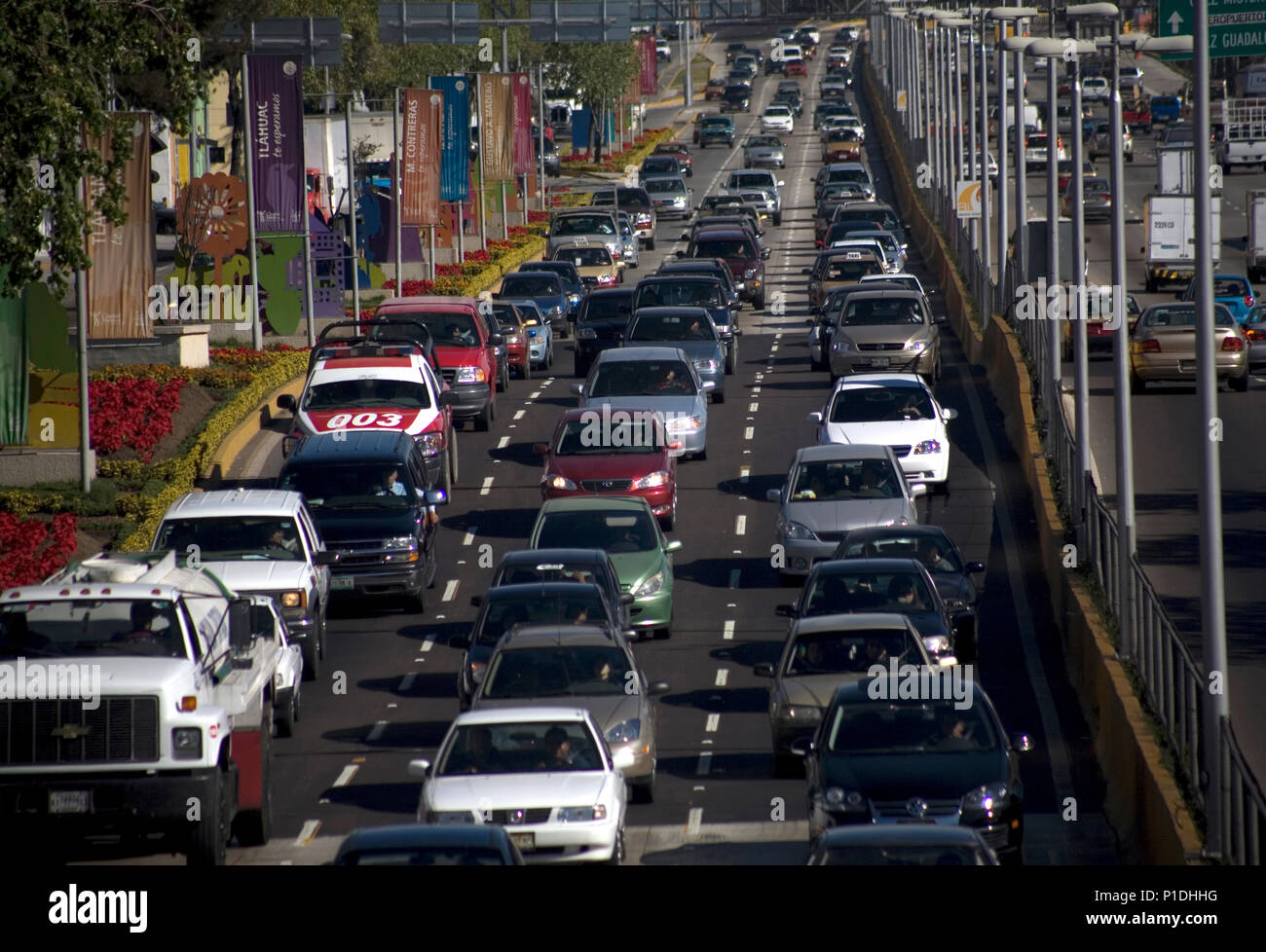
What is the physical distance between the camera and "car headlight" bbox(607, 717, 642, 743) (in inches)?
684

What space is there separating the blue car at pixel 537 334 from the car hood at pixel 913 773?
27.2m

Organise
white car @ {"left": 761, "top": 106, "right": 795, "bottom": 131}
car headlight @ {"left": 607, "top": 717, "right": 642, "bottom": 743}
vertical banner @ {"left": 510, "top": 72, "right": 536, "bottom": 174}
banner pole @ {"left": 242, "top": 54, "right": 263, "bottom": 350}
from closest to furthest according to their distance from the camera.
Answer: car headlight @ {"left": 607, "top": 717, "right": 642, "bottom": 743}
banner pole @ {"left": 242, "top": 54, "right": 263, "bottom": 350}
vertical banner @ {"left": 510, "top": 72, "right": 536, "bottom": 174}
white car @ {"left": 761, "top": 106, "right": 795, "bottom": 131}

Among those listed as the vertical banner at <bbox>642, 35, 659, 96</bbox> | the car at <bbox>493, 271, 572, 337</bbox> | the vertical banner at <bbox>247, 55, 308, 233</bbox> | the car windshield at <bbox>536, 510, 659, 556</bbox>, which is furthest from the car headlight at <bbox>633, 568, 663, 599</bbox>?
the vertical banner at <bbox>642, 35, 659, 96</bbox>

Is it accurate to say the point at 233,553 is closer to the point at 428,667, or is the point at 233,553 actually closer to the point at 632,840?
the point at 428,667

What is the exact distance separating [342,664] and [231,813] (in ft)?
23.0

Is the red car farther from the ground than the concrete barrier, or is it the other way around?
the red car

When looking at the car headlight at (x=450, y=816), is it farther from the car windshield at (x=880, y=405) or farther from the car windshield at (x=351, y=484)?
the car windshield at (x=880, y=405)

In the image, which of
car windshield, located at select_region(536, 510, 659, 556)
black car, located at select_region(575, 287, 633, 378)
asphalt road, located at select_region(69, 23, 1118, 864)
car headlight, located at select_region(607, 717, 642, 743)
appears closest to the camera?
asphalt road, located at select_region(69, 23, 1118, 864)

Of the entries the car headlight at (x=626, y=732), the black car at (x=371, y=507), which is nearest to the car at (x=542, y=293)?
the black car at (x=371, y=507)

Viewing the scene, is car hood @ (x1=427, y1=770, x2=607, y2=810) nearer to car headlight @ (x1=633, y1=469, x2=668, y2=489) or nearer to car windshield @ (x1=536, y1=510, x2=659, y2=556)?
car windshield @ (x1=536, y1=510, x2=659, y2=556)

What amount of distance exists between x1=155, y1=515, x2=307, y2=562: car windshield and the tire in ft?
17.7

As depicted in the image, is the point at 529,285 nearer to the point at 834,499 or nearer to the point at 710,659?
the point at 834,499

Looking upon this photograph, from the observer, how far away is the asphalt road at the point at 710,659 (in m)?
17.2
